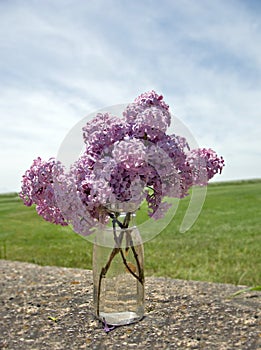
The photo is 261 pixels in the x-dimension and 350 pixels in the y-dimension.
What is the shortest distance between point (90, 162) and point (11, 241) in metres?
6.28

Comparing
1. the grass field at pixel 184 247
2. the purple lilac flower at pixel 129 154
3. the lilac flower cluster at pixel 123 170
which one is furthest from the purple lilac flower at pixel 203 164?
the grass field at pixel 184 247

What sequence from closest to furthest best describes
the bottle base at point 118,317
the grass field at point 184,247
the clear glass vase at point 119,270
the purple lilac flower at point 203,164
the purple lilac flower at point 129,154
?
the purple lilac flower at point 129,154
the purple lilac flower at point 203,164
the clear glass vase at point 119,270
the bottle base at point 118,317
the grass field at point 184,247

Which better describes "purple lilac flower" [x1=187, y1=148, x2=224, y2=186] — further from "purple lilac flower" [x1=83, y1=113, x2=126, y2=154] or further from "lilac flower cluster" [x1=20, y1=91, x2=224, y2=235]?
"purple lilac flower" [x1=83, y1=113, x2=126, y2=154]

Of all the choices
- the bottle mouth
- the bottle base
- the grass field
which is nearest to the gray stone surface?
the bottle base

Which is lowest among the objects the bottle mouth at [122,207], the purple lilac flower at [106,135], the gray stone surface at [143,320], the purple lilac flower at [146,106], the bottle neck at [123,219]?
the gray stone surface at [143,320]

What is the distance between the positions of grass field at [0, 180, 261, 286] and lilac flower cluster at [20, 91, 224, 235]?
207 centimetres

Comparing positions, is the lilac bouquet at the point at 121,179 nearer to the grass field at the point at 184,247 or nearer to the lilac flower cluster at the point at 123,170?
the lilac flower cluster at the point at 123,170

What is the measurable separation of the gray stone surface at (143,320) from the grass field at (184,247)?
1.30 metres

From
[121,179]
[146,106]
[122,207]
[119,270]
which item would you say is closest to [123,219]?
[122,207]

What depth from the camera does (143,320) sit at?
3.14m

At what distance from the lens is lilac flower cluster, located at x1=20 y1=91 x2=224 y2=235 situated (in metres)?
2.51

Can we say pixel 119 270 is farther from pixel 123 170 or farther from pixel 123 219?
pixel 123 170

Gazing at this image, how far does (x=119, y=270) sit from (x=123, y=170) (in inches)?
30.3

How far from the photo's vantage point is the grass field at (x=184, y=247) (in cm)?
578
